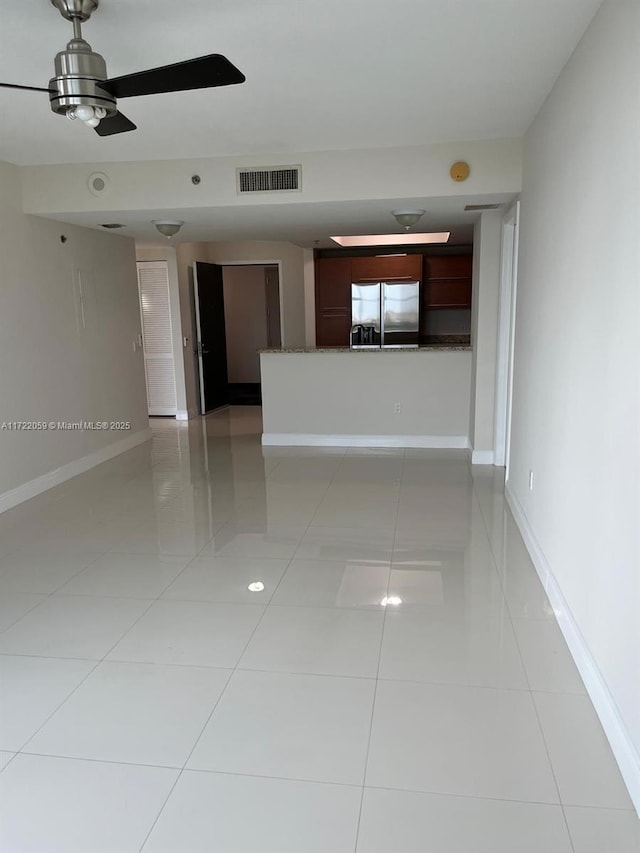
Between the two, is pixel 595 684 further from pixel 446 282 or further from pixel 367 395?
pixel 446 282

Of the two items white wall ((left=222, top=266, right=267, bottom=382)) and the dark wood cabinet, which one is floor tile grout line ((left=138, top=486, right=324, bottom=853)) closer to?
the dark wood cabinet

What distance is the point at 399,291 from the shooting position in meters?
8.07

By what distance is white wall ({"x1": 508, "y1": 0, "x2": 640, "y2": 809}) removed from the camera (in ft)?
5.94

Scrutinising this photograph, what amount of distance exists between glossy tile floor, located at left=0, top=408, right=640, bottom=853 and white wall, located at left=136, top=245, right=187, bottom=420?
3.94 metres

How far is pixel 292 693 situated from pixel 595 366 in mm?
1612

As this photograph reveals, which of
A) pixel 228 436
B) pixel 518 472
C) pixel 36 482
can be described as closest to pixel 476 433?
pixel 518 472

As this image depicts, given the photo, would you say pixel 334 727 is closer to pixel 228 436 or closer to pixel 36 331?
pixel 36 331

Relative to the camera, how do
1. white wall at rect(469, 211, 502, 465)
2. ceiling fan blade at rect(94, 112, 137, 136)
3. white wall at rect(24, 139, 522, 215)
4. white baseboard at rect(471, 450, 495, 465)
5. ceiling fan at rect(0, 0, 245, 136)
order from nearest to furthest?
ceiling fan at rect(0, 0, 245, 136) < ceiling fan blade at rect(94, 112, 137, 136) < white wall at rect(24, 139, 522, 215) < white wall at rect(469, 211, 502, 465) < white baseboard at rect(471, 450, 495, 465)

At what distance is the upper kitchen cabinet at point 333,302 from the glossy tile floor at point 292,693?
4.77 m

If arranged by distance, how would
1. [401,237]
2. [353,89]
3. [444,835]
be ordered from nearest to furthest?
[444,835] < [353,89] < [401,237]

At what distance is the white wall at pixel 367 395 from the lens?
19.6ft

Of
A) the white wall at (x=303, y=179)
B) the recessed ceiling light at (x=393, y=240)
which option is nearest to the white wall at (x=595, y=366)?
the white wall at (x=303, y=179)

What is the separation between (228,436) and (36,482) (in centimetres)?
250

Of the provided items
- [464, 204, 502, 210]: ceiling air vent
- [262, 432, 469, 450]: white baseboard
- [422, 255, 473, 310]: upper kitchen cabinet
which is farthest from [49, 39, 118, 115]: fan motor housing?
[422, 255, 473, 310]: upper kitchen cabinet
